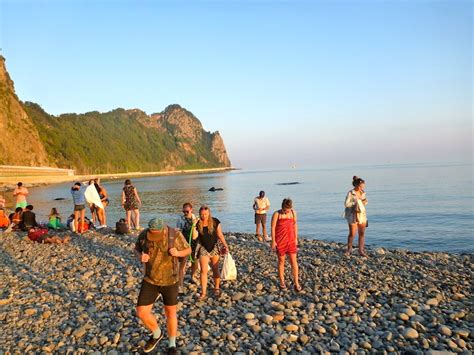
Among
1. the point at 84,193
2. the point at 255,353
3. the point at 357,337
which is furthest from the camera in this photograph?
the point at 84,193

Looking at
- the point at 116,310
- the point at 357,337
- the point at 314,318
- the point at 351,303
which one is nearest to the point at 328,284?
the point at 351,303

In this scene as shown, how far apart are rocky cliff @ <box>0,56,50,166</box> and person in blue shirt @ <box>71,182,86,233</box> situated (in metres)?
84.2

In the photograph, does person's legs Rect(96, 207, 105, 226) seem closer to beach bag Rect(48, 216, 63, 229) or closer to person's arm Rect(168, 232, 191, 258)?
beach bag Rect(48, 216, 63, 229)

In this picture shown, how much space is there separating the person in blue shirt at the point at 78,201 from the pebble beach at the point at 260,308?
3.84 metres

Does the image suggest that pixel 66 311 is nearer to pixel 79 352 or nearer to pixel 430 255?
pixel 79 352

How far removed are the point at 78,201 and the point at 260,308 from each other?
34.6 feet

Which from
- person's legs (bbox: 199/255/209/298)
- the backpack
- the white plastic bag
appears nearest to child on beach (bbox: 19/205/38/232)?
the backpack

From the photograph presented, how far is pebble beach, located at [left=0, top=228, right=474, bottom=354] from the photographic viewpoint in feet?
19.8

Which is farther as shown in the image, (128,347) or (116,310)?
(116,310)

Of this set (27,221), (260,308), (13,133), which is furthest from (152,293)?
(13,133)

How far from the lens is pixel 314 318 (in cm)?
694

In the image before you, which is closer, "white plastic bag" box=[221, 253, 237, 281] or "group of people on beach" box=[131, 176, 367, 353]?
"group of people on beach" box=[131, 176, 367, 353]

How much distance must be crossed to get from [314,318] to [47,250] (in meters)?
10.2

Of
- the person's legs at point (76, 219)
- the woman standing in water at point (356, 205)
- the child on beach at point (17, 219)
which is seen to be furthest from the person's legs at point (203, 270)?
the child on beach at point (17, 219)
